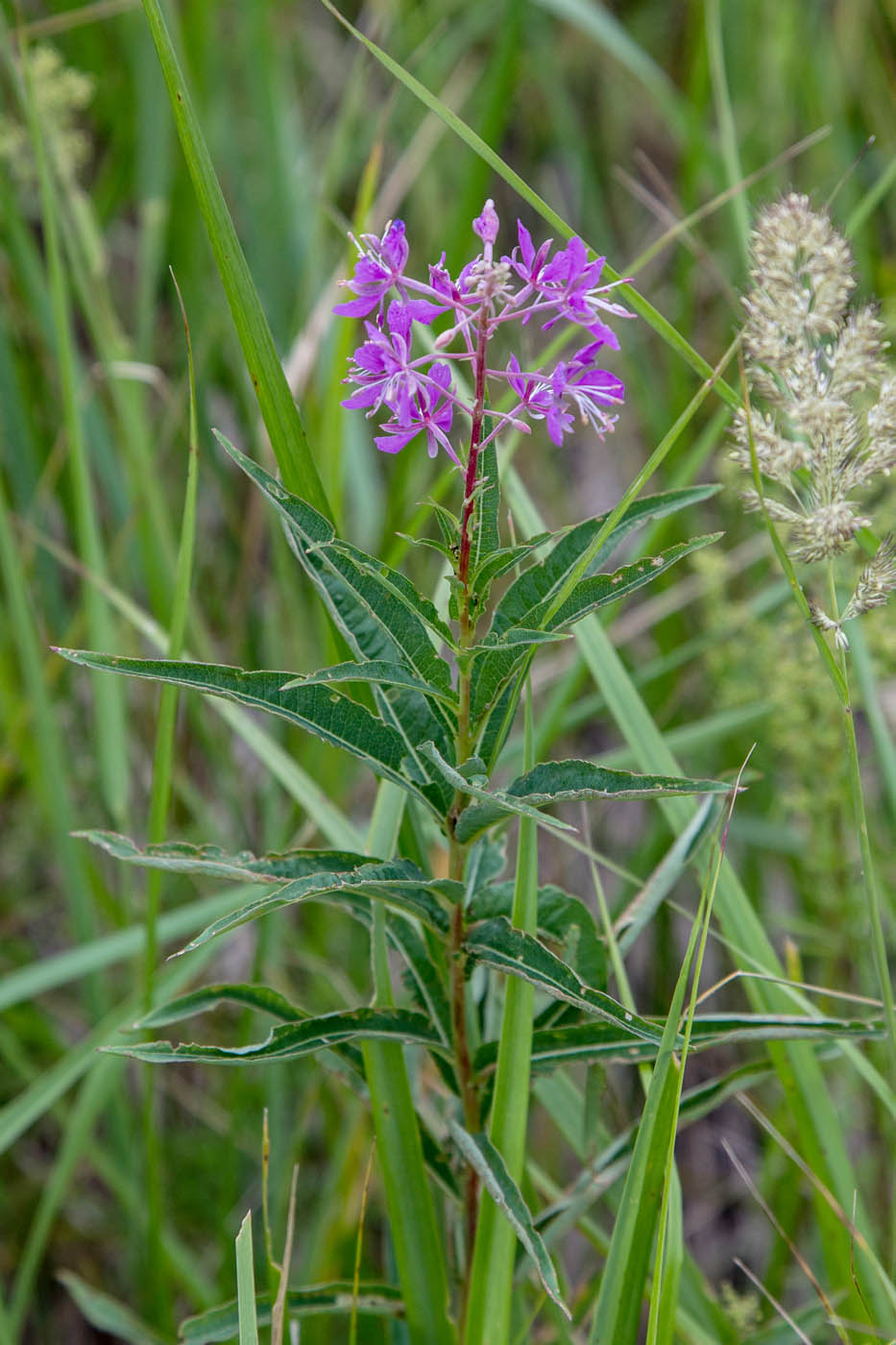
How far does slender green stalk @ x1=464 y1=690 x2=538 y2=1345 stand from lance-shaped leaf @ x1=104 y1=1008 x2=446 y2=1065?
77 mm

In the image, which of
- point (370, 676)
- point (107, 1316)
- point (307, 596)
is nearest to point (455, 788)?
point (370, 676)

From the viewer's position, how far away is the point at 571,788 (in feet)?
2.59

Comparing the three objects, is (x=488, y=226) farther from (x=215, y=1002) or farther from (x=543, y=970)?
(x=215, y=1002)

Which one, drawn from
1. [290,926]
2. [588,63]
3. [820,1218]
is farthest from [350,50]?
[820,1218]

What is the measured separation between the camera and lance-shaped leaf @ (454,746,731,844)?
757 mm

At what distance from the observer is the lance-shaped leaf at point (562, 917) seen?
3.07ft

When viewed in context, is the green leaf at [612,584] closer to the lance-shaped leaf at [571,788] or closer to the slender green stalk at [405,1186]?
the lance-shaped leaf at [571,788]

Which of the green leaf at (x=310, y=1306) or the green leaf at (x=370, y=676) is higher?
the green leaf at (x=370, y=676)

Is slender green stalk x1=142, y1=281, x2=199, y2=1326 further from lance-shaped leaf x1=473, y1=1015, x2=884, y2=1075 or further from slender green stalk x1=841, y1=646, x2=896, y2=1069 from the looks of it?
slender green stalk x1=841, y1=646, x2=896, y2=1069

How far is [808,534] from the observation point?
84 cm

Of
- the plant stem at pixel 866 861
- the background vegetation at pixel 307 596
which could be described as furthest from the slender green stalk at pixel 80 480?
the plant stem at pixel 866 861

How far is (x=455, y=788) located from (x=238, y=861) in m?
0.18

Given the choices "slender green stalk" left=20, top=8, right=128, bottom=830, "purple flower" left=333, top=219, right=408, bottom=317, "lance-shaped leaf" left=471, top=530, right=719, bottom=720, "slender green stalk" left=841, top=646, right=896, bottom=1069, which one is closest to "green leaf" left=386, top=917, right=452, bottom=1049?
"lance-shaped leaf" left=471, top=530, right=719, bottom=720

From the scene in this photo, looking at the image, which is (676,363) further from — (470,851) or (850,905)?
(470,851)
